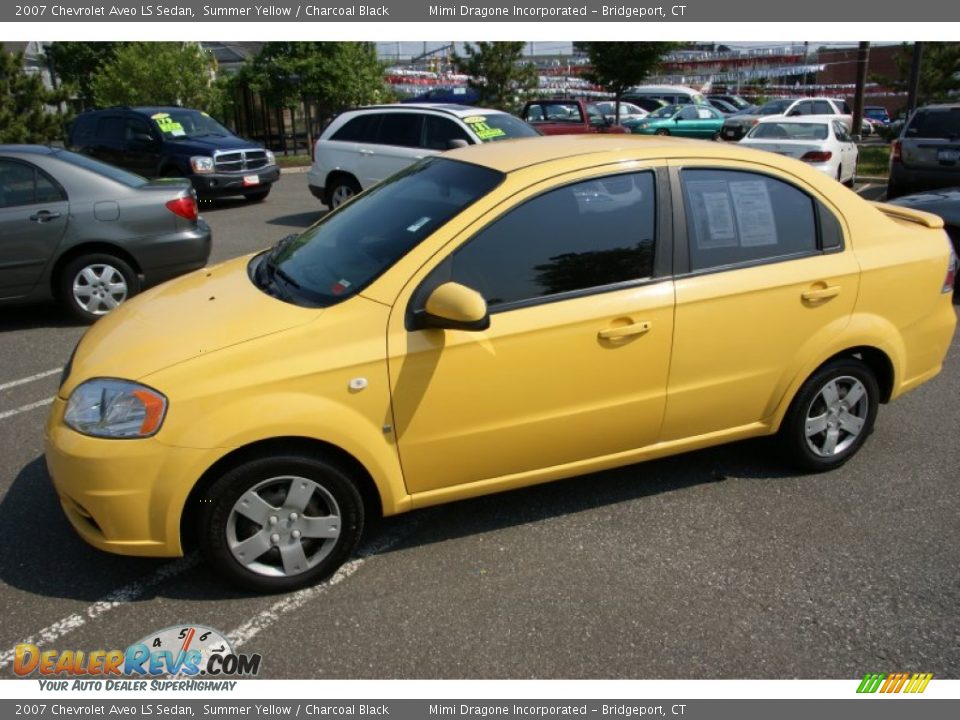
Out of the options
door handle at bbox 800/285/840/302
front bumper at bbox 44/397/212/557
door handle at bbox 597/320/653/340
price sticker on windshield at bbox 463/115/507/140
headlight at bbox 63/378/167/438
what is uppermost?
price sticker on windshield at bbox 463/115/507/140

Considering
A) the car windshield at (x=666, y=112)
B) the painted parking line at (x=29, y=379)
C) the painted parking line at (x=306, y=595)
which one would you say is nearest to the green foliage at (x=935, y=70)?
the car windshield at (x=666, y=112)

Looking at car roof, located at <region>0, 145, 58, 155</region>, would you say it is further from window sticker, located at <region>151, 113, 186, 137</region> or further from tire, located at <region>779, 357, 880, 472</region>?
window sticker, located at <region>151, 113, 186, 137</region>

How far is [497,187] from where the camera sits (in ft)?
11.1

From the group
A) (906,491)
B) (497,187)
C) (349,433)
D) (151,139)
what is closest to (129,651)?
(349,433)

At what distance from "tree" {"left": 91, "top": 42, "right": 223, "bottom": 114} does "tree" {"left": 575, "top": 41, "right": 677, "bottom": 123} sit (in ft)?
45.2

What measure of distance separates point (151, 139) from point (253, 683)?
515 inches

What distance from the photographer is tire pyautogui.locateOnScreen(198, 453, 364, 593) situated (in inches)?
120

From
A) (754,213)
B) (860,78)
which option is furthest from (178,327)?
(860,78)

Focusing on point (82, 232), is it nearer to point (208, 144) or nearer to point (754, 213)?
point (754, 213)

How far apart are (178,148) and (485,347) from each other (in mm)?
12125

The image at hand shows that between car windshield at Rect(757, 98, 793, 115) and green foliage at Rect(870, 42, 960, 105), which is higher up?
green foliage at Rect(870, 42, 960, 105)

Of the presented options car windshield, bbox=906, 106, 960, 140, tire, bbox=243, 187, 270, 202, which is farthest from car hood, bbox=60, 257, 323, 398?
car windshield, bbox=906, 106, 960, 140

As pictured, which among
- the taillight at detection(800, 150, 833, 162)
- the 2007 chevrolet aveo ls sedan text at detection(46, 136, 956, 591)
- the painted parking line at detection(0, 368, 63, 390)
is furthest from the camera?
the taillight at detection(800, 150, 833, 162)

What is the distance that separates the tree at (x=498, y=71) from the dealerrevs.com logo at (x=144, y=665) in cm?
2437
